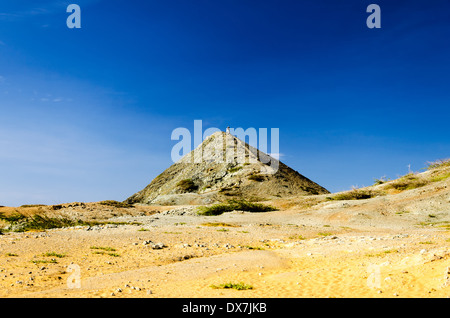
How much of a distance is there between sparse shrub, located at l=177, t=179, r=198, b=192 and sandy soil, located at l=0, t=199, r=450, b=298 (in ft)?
144

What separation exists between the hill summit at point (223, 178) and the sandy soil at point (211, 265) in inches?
1328

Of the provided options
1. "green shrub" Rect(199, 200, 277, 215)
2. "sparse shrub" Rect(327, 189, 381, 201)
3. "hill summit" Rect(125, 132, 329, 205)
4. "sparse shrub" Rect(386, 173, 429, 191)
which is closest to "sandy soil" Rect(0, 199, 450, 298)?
"green shrub" Rect(199, 200, 277, 215)

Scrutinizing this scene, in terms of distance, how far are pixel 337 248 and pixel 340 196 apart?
28.8 m

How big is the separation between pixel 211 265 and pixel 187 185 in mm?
54565

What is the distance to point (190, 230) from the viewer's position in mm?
21531

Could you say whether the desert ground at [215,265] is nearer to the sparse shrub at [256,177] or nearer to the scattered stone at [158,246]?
the scattered stone at [158,246]

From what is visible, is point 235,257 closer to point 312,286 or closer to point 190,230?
point 312,286

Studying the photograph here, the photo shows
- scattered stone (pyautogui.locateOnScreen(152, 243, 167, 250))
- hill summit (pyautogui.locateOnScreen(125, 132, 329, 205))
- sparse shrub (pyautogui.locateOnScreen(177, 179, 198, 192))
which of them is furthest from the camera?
sparse shrub (pyautogui.locateOnScreen(177, 179, 198, 192))

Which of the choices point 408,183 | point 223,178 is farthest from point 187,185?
point 408,183

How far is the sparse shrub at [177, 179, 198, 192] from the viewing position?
65419 mm

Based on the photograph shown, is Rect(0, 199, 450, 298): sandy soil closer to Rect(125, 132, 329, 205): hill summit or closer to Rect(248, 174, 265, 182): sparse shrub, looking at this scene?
Rect(125, 132, 329, 205): hill summit

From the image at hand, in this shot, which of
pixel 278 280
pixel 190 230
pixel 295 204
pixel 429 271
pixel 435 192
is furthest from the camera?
pixel 295 204

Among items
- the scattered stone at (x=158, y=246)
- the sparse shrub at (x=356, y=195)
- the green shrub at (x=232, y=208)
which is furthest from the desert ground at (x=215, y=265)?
the sparse shrub at (x=356, y=195)

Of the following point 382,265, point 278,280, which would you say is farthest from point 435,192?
point 278,280
